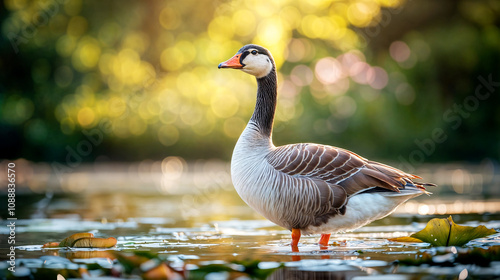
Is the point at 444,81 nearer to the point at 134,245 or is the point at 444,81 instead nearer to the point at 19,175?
the point at 19,175

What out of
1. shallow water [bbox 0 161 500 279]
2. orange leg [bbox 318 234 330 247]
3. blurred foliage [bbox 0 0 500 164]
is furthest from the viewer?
blurred foliage [bbox 0 0 500 164]

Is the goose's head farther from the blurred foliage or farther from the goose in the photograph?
the blurred foliage

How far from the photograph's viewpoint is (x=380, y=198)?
693cm

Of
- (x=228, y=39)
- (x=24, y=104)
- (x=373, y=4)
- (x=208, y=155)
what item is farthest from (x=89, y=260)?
(x=228, y=39)

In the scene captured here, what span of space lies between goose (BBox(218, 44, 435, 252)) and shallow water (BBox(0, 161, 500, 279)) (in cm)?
30

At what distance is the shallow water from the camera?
5297 millimetres

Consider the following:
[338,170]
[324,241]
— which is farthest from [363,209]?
[324,241]

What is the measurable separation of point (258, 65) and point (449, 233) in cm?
296

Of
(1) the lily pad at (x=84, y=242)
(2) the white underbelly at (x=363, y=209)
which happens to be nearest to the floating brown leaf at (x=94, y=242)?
(1) the lily pad at (x=84, y=242)

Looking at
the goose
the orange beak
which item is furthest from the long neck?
the goose

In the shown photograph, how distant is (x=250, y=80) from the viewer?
28.4m

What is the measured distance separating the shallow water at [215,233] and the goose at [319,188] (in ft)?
0.97

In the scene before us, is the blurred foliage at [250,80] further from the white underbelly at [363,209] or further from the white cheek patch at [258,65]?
the white underbelly at [363,209]

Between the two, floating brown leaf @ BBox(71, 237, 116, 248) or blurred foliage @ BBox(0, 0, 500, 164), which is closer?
floating brown leaf @ BBox(71, 237, 116, 248)
